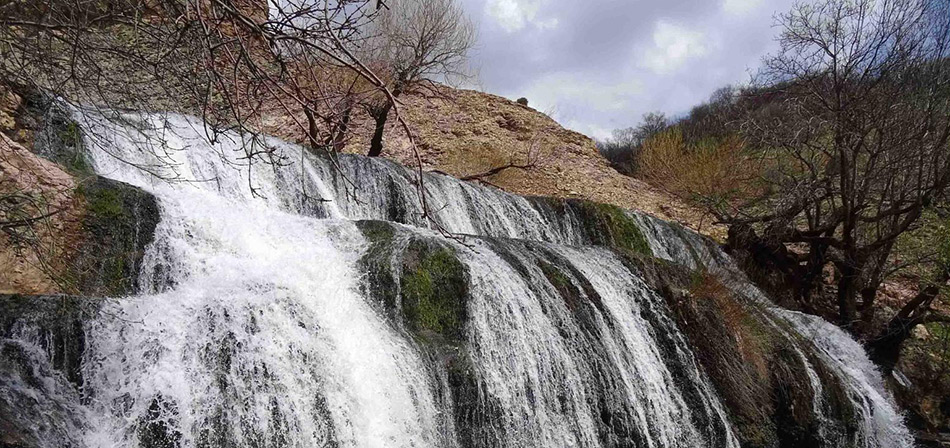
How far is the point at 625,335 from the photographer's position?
573cm

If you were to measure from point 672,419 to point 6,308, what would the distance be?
192 inches

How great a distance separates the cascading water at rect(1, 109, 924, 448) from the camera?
338 centimetres

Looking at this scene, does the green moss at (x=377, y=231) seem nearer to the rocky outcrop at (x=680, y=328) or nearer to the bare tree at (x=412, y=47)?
the rocky outcrop at (x=680, y=328)

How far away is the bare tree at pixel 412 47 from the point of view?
11.6m

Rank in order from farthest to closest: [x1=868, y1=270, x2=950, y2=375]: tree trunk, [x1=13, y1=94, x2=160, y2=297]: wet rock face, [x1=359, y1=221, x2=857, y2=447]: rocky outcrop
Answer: [x1=868, y1=270, x2=950, y2=375]: tree trunk < [x1=359, y1=221, x2=857, y2=447]: rocky outcrop < [x1=13, y1=94, x2=160, y2=297]: wet rock face

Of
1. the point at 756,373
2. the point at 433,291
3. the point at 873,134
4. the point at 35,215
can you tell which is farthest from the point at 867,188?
the point at 35,215

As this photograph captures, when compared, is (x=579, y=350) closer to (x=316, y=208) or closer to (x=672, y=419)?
(x=672, y=419)

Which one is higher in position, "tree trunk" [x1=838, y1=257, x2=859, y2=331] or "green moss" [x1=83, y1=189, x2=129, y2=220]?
"green moss" [x1=83, y1=189, x2=129, y2=220]

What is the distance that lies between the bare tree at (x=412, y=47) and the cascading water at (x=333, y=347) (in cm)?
478

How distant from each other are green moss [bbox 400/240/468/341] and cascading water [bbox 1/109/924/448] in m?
0.09

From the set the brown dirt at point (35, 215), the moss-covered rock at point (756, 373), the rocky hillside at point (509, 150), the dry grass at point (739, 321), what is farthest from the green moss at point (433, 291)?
the rocky hillside at point (509, 150)

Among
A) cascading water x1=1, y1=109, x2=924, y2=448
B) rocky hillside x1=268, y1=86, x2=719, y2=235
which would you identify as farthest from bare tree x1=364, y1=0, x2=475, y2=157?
cascading water x1=1, y1=109, x2=924, y2=448

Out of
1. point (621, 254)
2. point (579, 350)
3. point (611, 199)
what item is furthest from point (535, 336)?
point (611, 199)

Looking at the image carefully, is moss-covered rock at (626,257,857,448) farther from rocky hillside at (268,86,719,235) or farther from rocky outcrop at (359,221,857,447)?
rocky hillside at (268,86,719,235)
